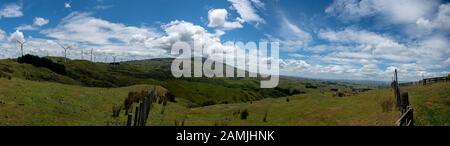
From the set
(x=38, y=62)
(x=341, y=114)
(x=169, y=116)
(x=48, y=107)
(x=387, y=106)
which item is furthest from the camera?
(x=38, y=62)

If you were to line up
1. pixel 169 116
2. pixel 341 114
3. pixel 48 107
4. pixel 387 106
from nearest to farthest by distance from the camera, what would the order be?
pixel 48 107 → pixel 387 106 → pixel 169 116 → pixel 341 114

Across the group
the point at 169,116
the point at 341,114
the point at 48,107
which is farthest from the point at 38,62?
the point at 341,114

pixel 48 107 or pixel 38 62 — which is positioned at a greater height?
pixel 38 62

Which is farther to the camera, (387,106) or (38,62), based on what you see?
(38,62)

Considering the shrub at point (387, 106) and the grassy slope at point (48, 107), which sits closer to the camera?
the grassy slope at point (48, 107)

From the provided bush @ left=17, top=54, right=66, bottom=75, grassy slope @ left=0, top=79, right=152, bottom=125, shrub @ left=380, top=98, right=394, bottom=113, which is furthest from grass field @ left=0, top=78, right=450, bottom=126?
bush @ left=17, top=54, right=66, bottom=75

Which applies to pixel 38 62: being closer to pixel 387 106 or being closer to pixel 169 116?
pixel 169 116

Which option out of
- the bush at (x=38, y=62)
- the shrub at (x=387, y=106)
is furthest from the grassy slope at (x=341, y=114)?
the bush at (x=38, y=62)

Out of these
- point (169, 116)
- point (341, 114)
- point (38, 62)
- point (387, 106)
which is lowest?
point (169, 116)

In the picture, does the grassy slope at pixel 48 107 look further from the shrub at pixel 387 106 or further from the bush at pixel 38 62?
the bush at pixel 38 62

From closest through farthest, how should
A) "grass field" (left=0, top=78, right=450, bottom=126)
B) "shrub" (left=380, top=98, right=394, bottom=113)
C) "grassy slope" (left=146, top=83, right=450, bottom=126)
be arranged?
"grass field" (left=0, top=78, right=450, bottom=126), "grassy slope" (left=146, top=83, right=450, bottom=126), "shrub" (left=380, top=98, right=394, bottom=113)

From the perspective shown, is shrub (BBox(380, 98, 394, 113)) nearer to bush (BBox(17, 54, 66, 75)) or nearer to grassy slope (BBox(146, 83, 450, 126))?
grassy slope (BBox(146, 83, 450, 126))
